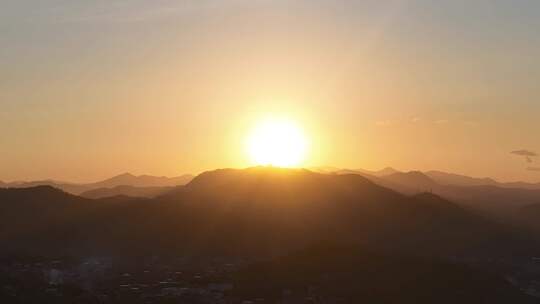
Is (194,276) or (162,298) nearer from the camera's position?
(162,298)

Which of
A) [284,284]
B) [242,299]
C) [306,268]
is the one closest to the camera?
[242,299]

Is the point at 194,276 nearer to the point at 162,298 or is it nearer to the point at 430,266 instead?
the point at 162,298

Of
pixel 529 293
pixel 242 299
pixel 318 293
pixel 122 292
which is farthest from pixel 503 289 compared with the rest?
pixel 122 292

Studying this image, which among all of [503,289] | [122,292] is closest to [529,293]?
[503,289]

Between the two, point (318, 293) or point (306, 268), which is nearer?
point (318, 293)

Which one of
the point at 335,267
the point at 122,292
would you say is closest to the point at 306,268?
the point at 335,267

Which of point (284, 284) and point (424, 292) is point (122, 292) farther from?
point (424, 292)

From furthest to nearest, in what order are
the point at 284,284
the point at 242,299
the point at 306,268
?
1. the point at 306,268
2. the point at 284,284
3. the point at 242,299
